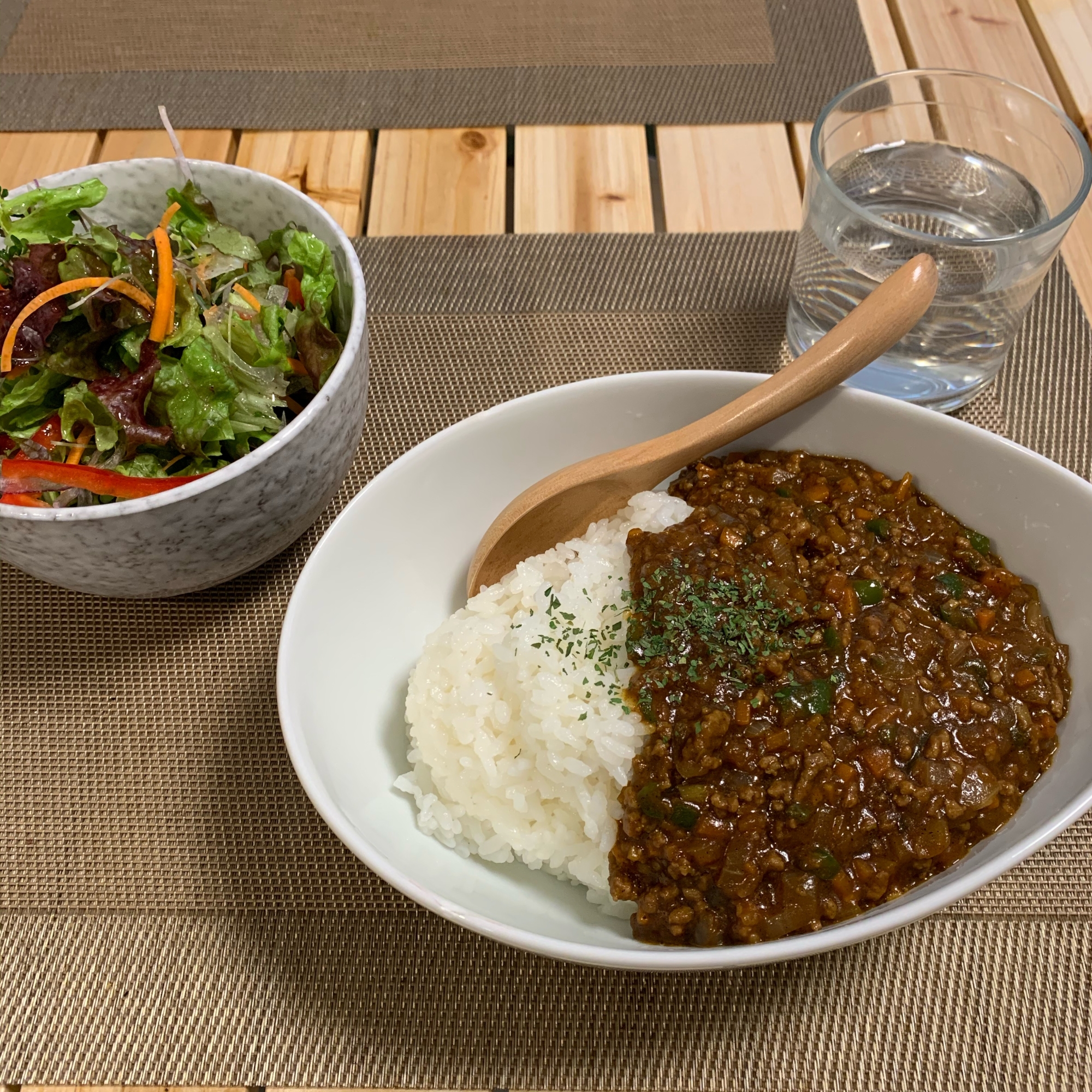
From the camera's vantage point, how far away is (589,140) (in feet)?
10.7

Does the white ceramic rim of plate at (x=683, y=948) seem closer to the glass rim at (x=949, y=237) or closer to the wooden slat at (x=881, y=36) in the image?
the glass rim at (x=949, y=237)

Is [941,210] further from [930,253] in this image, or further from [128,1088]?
[128,1088]

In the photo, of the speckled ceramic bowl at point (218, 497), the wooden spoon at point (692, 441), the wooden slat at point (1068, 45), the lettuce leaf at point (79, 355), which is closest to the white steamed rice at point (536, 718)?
the wooden spoon at point (692, 441)

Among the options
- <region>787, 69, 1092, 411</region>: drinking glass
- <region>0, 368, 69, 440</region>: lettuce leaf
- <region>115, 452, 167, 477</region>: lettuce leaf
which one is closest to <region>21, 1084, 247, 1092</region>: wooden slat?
<region>115, 452, 167, 477</region>: lettuce leaf

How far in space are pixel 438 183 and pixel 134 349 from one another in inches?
55.6

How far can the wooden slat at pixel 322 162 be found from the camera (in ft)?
10.2

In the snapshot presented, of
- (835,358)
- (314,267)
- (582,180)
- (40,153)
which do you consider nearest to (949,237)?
(835,358)

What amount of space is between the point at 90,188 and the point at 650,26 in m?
2.28

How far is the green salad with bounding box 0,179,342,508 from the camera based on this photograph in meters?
2.04

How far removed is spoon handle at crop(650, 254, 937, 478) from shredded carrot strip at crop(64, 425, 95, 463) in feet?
4.20

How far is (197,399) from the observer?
203cm

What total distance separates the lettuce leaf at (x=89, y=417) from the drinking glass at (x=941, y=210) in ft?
5.72

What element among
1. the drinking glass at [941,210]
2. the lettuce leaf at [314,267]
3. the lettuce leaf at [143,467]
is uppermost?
the drinking glass at [941,210]

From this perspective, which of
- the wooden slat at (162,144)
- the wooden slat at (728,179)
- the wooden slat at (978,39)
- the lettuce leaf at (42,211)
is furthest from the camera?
the wooden slat at (978,39)
